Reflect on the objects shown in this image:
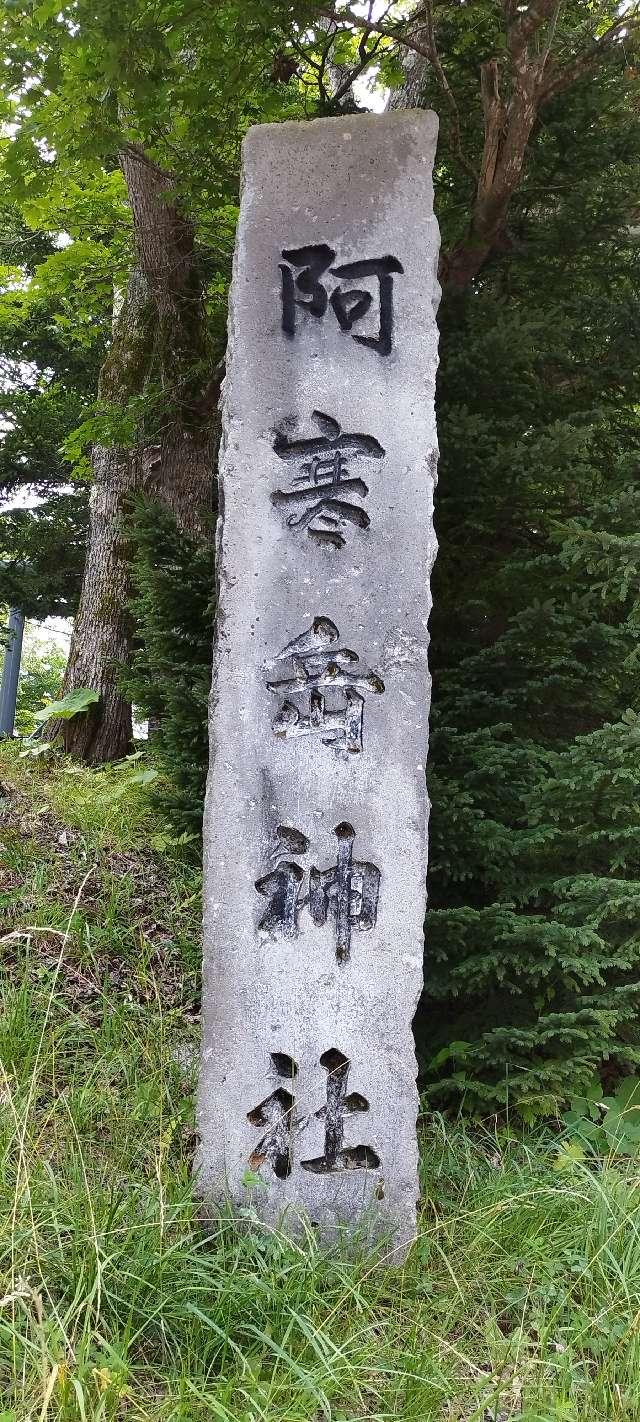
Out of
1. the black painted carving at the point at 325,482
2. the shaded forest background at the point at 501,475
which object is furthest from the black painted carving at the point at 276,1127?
the black painted carving at the point at 325,482

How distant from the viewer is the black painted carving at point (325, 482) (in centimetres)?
310

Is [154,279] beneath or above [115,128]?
above

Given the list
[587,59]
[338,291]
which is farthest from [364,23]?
[338,291]

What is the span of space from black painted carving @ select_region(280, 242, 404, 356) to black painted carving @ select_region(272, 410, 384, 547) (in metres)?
0.32

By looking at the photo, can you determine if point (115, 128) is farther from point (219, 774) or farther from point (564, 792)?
point (564, 792)

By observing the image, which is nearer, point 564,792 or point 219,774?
point 219,774

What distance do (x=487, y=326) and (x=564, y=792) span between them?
2046 mm

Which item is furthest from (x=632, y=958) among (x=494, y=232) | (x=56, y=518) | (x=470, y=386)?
(x=56, y=518)

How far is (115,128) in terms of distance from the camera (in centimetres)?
423

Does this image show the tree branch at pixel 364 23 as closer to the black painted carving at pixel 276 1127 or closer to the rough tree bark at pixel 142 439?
the rough tree bark at pixel 142 439

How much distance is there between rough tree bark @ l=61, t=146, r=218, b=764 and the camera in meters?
6.07

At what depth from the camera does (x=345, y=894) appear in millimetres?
2967

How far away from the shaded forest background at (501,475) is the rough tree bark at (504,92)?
0.05 ft

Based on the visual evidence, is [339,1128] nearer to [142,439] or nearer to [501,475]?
[501,475]
